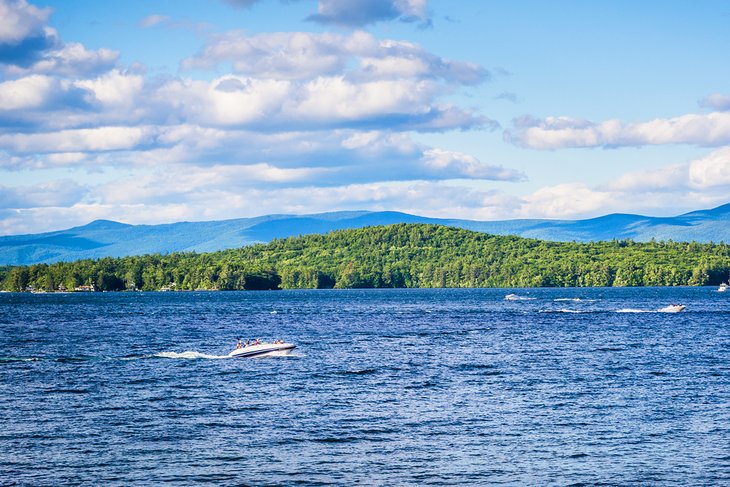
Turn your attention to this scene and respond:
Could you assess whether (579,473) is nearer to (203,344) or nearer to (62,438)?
(62,438)

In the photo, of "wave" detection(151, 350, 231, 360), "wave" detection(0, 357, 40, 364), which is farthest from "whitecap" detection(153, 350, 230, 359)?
"wave" detection(0, 357, 40, 364)

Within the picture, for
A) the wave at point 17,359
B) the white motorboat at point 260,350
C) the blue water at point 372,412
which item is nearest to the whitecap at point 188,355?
the blue water at point 372,412

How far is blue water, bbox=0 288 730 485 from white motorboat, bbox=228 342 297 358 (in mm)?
1798

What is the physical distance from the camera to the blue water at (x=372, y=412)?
4525 cm

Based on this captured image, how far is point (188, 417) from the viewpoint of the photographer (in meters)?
58.8

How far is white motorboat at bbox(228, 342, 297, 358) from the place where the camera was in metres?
93.8

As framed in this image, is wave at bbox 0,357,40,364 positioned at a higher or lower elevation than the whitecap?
higher

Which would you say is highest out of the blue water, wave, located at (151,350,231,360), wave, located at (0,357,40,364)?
wave, located at (0,357,40,364)

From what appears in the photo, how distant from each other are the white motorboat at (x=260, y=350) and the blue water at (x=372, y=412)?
1.80 metres

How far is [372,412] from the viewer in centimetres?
6041

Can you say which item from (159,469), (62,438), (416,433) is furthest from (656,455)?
(62,438)

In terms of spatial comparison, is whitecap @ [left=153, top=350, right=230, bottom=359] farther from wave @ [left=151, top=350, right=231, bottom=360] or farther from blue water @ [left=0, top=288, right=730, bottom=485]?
blue water @ [left=0, top=288, right=730, bottom=485]

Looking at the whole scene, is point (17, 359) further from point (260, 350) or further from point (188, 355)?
point (260, 350)

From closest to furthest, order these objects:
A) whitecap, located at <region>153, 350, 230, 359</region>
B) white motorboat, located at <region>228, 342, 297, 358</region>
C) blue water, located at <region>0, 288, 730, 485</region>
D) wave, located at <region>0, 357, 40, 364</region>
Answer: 1. blue water, located at <region>0, 288, 730, 485</region>
2. wave, located at <region>0, 357, 40, 364</region>
3. white motorboat, located at <region>228, 342, 297, 358</region>
4. whitecap, located at <region>153, 350, 230, 359</region>
